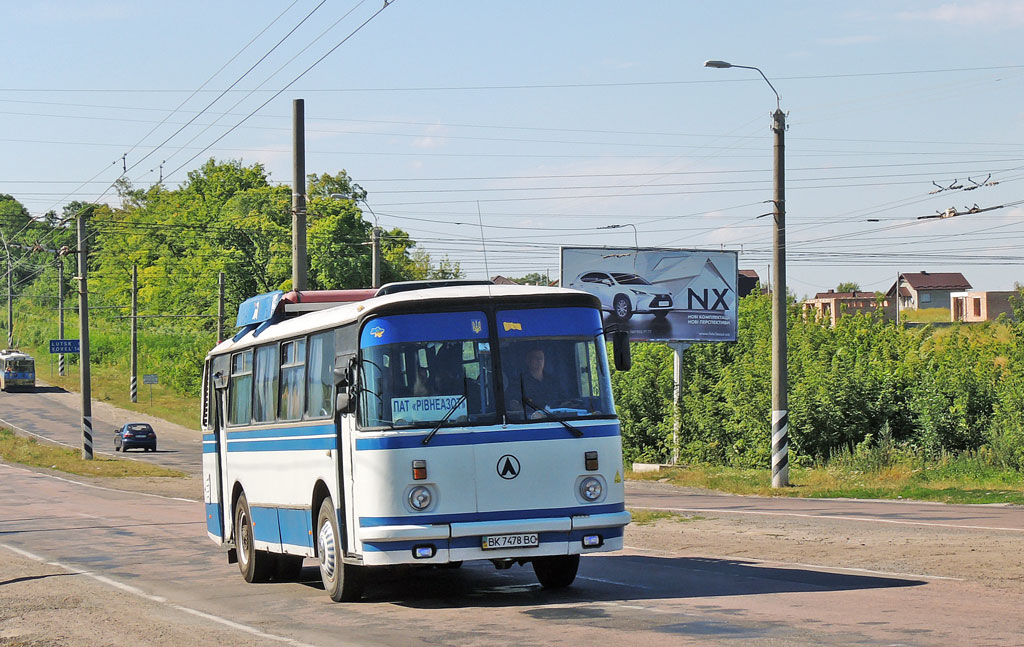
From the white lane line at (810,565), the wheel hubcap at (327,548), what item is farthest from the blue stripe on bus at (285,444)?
the white lane line at (810,565)

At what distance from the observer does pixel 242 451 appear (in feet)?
52.5

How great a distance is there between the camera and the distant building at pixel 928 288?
145 meters

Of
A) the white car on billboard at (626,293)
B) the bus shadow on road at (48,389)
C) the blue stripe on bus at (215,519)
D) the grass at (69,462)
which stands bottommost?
the grass at (69,462)

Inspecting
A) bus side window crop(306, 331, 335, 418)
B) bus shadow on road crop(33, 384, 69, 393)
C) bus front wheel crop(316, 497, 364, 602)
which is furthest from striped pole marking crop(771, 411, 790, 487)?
bus shadow on road crop(33, 384, 69, 393)

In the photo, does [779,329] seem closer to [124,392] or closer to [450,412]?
[450,412]

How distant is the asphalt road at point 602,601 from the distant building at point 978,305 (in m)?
93.9

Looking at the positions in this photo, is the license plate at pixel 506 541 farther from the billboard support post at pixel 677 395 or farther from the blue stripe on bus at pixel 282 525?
the billboard support post at pixel 677 395

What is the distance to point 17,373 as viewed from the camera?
98.7 metres

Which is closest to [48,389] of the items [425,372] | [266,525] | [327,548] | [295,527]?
[266,525]

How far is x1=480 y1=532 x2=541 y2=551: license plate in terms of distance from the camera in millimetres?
11540

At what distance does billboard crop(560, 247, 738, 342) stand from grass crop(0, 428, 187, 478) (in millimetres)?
17355

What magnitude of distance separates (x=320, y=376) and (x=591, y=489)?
9.98ft

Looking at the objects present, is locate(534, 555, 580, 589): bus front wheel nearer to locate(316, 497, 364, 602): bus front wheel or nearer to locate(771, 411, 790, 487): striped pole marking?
locate(316, 497, 364, 602): bus front wheel

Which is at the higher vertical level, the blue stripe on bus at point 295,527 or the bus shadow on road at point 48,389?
the blue stripe on bus at point 295,527
